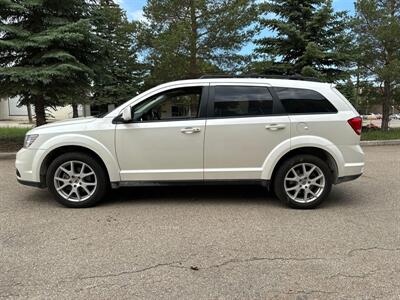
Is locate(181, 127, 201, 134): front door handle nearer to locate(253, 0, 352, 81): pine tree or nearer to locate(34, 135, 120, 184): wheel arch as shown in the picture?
locate(34, 135, 120, 184): wheel arch

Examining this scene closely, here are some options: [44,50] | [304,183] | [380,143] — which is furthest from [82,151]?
[380,143]

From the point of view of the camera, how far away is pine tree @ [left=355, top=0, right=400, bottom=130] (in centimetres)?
1593

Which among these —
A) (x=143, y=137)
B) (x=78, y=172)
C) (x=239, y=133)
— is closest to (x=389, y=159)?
(x=239, y=133)

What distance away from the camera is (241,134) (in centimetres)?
554


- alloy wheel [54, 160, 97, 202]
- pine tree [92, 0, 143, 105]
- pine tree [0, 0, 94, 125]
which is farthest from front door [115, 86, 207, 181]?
pine tree [92, 0, 143, 105]

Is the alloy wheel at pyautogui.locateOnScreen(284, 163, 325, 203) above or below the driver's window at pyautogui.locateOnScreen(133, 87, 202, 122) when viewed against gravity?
below

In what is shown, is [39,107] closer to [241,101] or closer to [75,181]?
[75,181]

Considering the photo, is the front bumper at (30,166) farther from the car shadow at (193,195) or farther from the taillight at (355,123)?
the taillight at (355,123)

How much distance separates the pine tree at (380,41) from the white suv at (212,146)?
39.2 ft

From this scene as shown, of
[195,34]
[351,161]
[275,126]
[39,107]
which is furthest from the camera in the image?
[195,34]

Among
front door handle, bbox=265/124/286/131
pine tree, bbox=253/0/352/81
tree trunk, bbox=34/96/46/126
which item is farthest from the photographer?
pine tree, bbox=253/0/352/81

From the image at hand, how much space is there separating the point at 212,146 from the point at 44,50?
8013 mm

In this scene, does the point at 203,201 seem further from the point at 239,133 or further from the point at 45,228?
the point at 45,228

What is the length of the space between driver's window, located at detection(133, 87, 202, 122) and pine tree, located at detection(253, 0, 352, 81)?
1005 cm
